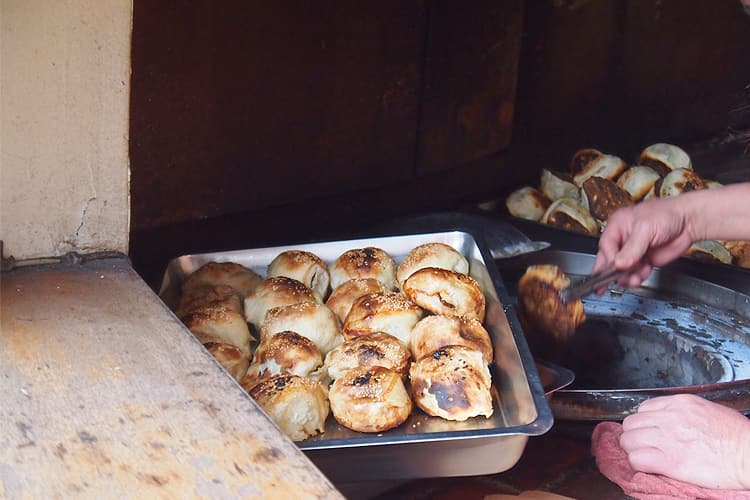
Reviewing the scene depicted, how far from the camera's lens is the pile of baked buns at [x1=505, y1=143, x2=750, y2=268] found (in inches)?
158

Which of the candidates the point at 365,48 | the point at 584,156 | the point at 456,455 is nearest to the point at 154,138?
the point at 365,48

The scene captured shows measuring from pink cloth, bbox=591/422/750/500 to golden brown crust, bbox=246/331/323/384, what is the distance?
88cm

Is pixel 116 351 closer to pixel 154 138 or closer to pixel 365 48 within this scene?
pixel 154 138

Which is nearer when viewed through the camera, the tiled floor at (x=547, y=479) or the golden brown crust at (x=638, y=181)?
the tiled floor at (x=547, y=479)

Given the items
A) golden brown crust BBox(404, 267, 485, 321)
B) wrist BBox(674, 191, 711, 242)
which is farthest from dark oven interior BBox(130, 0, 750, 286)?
wrist BBox(674, 191, 711, 242)

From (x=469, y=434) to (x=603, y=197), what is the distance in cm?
273

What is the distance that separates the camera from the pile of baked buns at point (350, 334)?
6.88ft

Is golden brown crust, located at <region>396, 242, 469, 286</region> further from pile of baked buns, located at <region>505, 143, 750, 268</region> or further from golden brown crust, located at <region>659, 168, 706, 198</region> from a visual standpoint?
golden brown crust, located at <region>659, 168, 706, 198</region>

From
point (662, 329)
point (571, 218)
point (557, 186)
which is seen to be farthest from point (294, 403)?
point (557, 186)

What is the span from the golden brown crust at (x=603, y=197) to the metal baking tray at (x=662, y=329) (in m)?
0.68

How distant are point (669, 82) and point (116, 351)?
545 cm

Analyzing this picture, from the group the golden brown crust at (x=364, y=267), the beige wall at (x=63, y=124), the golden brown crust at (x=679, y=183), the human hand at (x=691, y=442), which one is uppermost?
the beige wall at (x=63, y=124)

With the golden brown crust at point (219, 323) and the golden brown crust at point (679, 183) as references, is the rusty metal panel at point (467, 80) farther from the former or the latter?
the golden brown crust at point (219, 323)

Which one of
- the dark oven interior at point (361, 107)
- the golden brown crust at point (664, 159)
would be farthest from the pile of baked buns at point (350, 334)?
the golden brown crust at point (664, 159)
